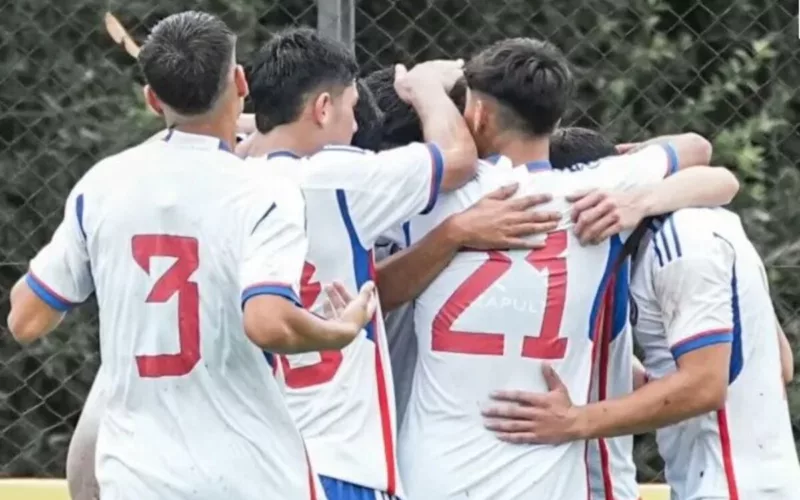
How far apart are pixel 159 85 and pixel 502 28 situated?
2710 millimetres

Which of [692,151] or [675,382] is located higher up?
[692,151]

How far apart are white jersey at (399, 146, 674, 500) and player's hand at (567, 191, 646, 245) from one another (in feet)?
0.08

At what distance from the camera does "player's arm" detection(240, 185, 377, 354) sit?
3379mm

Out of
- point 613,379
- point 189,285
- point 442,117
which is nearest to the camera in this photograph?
point 189,285

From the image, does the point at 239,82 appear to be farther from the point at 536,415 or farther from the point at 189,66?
the point at 536,415

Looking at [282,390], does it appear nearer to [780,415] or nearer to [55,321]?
[55,321]

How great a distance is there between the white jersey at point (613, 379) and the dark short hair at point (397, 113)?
0.56 m

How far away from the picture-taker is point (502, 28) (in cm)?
619

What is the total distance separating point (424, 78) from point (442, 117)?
205 mm

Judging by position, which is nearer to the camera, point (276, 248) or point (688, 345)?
point (276, 248)

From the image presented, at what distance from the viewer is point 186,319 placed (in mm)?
A: 3537

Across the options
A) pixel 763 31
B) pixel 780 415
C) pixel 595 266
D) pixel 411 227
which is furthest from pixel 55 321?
pixel 763 31

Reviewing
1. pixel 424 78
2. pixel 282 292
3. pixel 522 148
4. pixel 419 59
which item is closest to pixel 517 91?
pixel 522 148

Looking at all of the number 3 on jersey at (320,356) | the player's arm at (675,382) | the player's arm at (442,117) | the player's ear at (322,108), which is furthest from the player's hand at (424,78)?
the player's arm at (675,382)
